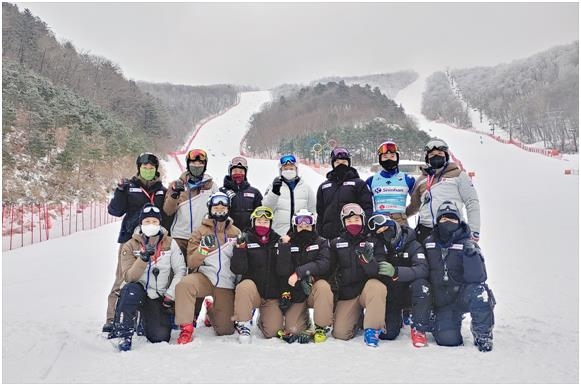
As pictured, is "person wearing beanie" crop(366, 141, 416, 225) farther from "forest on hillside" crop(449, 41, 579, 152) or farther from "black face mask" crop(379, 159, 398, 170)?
"forest on hillside" crop(449, 41, 579, 152)

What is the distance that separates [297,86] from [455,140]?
7014cm

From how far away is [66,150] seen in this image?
1883 cm

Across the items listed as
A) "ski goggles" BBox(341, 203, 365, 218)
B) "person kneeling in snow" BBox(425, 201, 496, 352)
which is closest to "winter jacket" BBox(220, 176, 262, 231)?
"ski goggles" BBox(341, 203, 365, 218)

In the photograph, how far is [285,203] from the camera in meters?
5.20

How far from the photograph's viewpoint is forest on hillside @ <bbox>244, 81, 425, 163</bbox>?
40.0m

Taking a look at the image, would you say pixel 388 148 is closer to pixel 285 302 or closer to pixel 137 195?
pixel 285 302

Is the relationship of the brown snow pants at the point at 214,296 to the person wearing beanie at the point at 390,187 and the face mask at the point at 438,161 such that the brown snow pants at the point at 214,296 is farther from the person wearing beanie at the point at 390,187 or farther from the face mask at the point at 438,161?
the face mask at the point at 438,161

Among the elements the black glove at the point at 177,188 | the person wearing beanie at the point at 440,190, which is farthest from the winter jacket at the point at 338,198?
the black glove at the point at 177,188

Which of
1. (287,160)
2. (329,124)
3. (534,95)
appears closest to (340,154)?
(287,160)

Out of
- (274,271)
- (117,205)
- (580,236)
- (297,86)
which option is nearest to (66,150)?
(117,205)

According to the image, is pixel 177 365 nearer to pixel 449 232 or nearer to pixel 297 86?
pixel 449 232

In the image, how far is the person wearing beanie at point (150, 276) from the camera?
427 cm

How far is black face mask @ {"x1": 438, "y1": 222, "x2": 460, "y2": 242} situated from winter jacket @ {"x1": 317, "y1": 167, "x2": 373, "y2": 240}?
767 mm

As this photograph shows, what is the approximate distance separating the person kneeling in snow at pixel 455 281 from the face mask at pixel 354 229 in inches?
26.6
